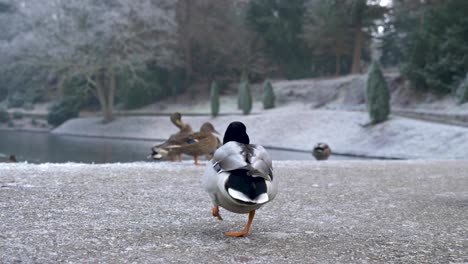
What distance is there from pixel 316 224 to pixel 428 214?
5.04 ft

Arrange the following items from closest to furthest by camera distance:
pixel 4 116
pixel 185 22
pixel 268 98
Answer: pixel 268 98 → pixel 4 116 → pixel 185 22

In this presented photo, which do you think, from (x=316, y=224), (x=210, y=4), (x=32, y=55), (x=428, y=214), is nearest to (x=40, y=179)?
(x=316, y=224)

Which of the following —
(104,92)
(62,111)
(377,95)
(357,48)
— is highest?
(357,48)

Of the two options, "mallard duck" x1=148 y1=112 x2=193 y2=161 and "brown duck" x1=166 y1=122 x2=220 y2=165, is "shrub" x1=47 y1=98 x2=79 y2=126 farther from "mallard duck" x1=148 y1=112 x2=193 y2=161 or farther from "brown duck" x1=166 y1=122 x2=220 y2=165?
"brown duck" x1=166 y1=122 x2=220 y2=165

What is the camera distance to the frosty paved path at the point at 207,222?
4125 mm

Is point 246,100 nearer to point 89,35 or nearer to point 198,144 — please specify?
point 89,35

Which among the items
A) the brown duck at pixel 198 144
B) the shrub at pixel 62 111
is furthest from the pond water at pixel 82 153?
the shrub at pixel 62 111

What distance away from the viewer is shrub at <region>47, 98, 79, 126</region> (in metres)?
42.1

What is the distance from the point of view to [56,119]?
138 feet

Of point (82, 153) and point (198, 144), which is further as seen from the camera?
point (82, 153)

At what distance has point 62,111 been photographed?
42406 millimetres

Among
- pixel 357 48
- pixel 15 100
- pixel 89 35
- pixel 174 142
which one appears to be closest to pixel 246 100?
pixel 357 48

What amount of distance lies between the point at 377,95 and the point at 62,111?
25.9 m

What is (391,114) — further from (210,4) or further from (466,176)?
(210,4)
